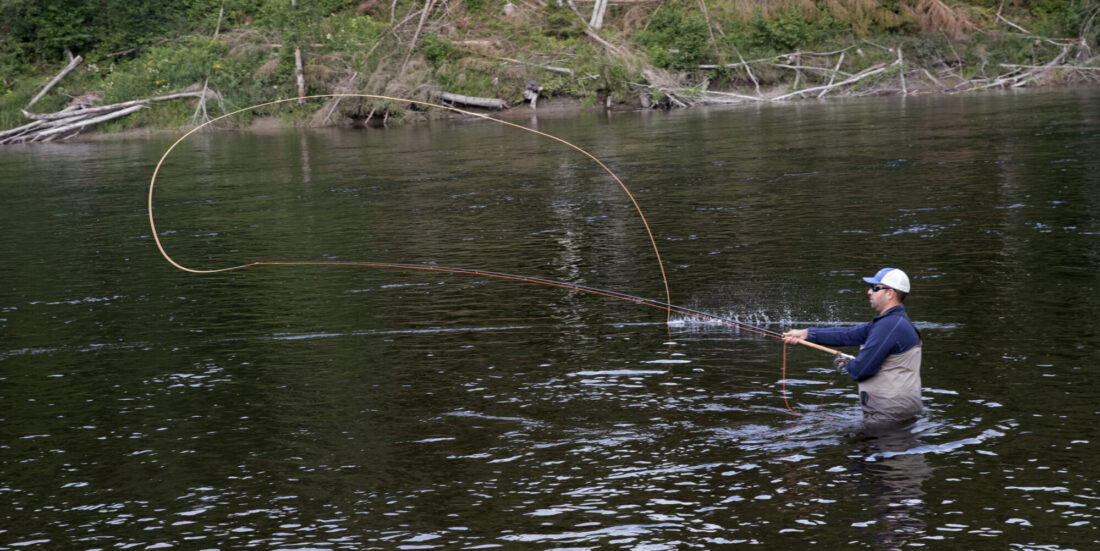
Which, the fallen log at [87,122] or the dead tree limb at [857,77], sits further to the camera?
the dead tree limb at [857,77]

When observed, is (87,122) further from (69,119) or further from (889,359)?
(889,359)

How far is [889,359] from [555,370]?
266 cm

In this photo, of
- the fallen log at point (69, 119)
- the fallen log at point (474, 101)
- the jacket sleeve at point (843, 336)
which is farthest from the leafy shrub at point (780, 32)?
the jacket sleeve at point (843, 336)

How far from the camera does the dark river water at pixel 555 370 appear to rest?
596 centimetres

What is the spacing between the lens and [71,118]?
122ft

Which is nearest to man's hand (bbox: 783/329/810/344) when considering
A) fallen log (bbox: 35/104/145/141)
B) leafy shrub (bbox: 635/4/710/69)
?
leafy shrub (bbox: 635/4/710/69)

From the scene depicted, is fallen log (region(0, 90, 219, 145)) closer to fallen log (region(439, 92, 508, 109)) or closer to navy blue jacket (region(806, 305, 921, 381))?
fallen log (region(439, 92, 508, 109))

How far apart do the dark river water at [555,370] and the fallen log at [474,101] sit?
700 inches

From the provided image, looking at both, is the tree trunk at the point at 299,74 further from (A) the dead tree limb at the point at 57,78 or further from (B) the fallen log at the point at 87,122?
(A) the dead tree limb at the point at 57,78

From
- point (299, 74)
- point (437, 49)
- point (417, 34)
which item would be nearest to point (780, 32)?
point (437, 49)

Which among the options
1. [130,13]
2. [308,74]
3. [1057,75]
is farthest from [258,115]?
[1057,75]

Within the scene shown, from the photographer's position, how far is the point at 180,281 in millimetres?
12867

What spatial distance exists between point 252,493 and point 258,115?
3318 cm

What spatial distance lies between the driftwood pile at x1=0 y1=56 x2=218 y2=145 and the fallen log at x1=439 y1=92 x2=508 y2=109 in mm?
7857
